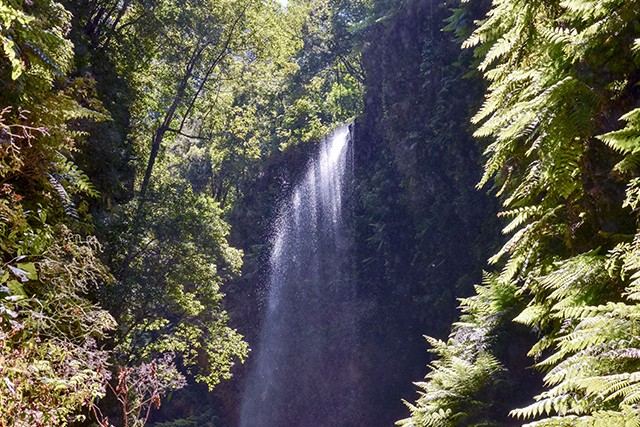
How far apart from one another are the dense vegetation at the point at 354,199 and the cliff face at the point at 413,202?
72 mm

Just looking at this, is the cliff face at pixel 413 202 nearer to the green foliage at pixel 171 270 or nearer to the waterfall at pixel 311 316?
the waterfall at pixel 311 316

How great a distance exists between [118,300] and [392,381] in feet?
28.5

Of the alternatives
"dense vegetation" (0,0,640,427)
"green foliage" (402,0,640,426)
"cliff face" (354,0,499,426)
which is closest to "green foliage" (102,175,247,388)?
"dense vegetation" (0,0,640,427)

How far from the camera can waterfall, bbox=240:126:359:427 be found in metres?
16.2

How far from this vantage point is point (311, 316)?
712 inches

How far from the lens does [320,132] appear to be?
21156 millimetres

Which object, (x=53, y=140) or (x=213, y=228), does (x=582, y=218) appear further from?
(x=213, y=228)

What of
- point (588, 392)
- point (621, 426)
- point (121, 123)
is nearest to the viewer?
point (621, 426)

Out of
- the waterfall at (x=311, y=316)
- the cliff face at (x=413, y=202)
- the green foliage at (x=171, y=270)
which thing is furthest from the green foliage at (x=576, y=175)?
the waterfall at (x=311, y=316)

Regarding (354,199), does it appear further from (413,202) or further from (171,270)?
(171,270)

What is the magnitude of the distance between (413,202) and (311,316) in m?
5.67

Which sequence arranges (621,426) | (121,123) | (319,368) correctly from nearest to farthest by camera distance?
(621,426) < (121,123) < (319,368)

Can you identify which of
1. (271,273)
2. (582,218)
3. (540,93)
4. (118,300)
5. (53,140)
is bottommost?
(582,218)

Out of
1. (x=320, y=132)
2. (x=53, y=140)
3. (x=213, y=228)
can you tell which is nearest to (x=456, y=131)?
(x=213, y=228)
